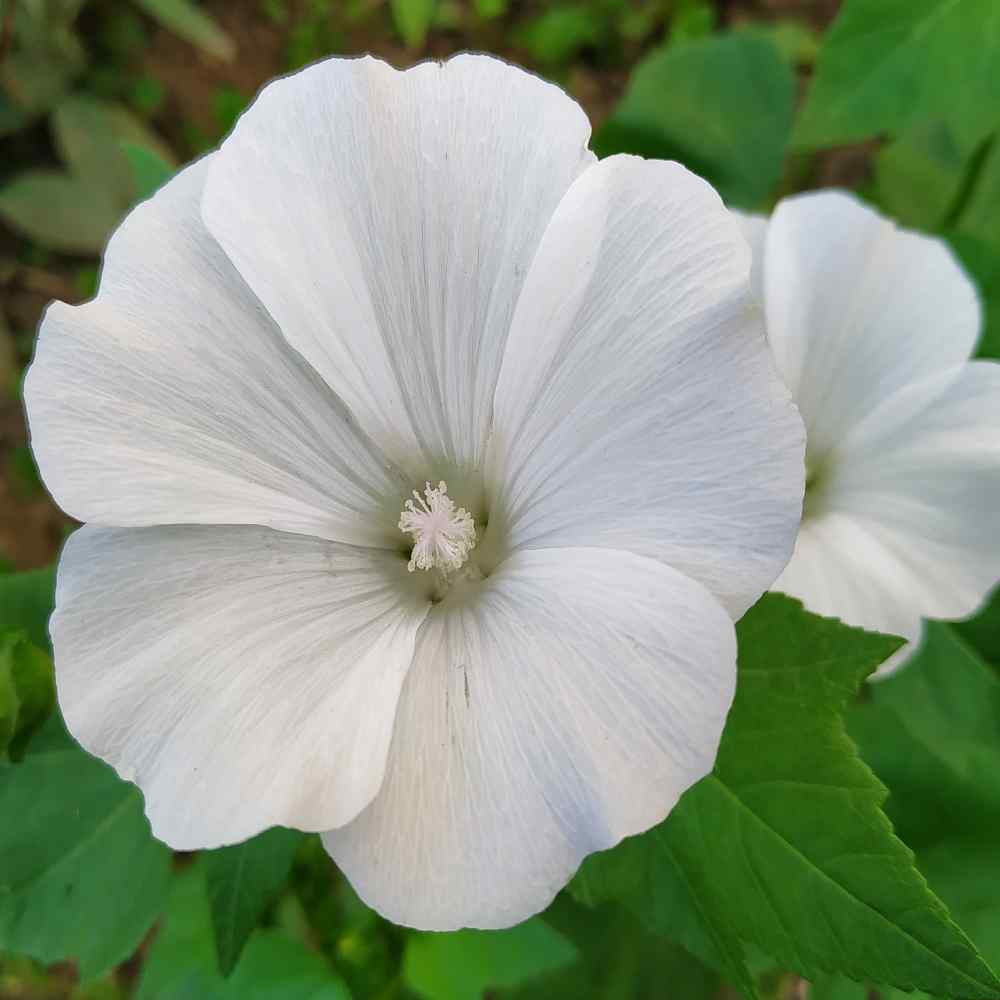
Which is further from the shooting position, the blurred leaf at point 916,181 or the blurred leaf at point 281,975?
the blurred leaf at point 916,181

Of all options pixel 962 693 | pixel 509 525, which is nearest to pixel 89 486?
pixel 509 525

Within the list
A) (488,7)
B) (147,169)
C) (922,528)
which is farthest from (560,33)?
(922,528)

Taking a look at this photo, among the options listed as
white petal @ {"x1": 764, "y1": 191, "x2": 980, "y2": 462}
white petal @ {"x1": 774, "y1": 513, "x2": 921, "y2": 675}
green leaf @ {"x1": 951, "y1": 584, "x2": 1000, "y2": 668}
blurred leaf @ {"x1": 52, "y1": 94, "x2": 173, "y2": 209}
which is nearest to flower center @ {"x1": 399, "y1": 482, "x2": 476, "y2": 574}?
white petal @ {"x1": 774, "y1": 513, "x2": 921, "y2": 675}

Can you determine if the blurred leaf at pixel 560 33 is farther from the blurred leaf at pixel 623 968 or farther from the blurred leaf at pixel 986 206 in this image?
the blurred leaf at pixel 623 968

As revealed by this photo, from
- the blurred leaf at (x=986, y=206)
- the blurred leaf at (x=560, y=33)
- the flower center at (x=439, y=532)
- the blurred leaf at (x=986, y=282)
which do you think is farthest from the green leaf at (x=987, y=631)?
the blurred leaf at (x=560, y=33)

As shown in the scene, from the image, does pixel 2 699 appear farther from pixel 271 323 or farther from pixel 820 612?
pixel 820 612

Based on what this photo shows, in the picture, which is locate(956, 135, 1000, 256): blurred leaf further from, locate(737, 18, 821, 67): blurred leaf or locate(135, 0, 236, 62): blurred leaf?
locate(135, 0, 236, 62): blurred leaf
